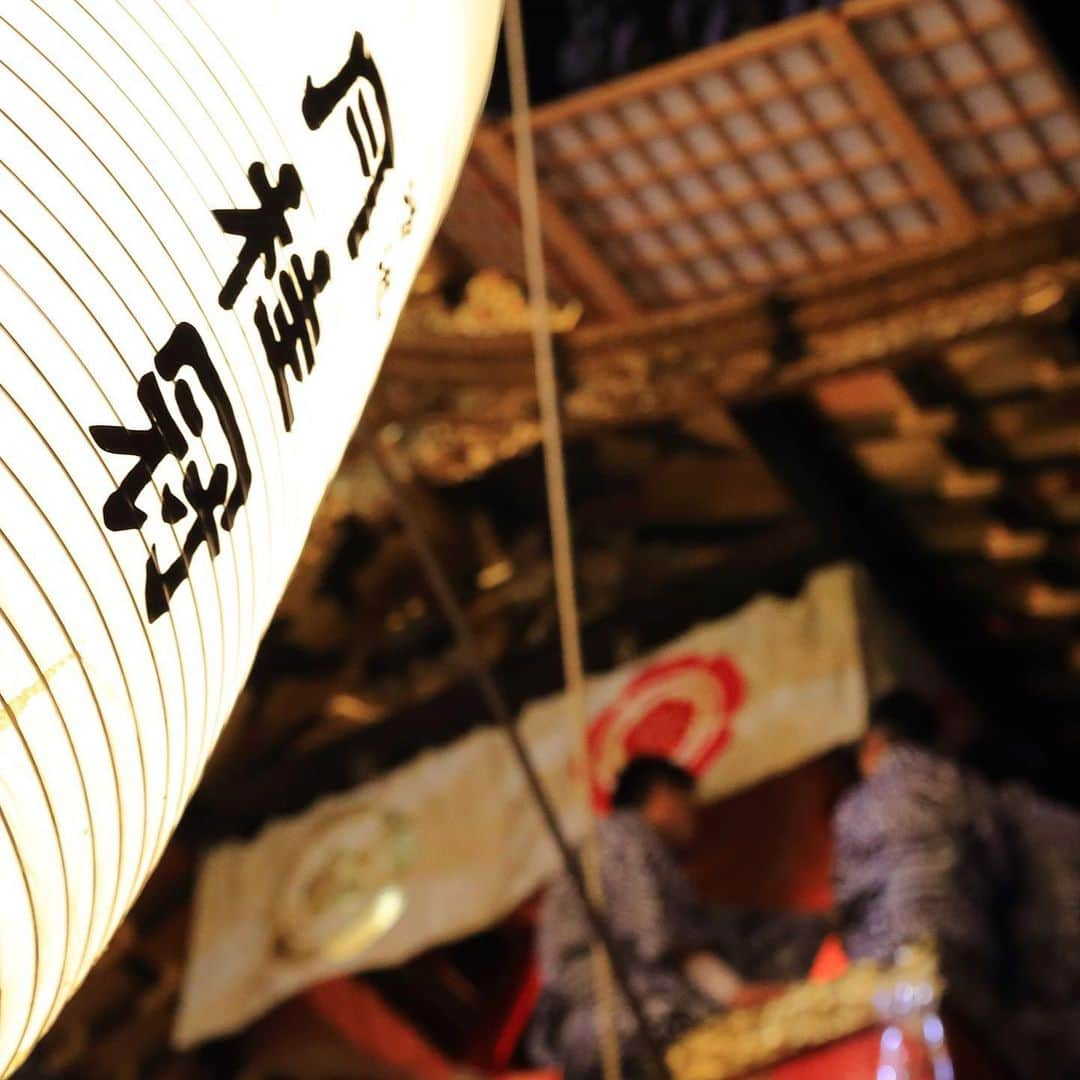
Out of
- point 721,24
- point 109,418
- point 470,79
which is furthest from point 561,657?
point 109,418

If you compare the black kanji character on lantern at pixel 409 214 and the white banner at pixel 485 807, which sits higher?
the white banner at pixel 485 807

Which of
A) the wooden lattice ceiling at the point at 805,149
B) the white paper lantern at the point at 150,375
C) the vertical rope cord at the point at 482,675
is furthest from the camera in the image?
the wooden lattice ceiling at the point at 805,149

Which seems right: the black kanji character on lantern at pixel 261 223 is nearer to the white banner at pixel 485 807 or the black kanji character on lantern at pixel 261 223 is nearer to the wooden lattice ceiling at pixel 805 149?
the wooden lattice ceiling at pixel 805 149

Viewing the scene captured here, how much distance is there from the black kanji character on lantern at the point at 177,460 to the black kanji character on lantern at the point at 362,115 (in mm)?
240

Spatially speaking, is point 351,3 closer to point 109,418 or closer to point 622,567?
point 109,418

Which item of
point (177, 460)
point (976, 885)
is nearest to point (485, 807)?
point (976, 885)

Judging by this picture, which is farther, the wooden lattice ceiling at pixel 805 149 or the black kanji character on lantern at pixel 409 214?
the wooden lattice ceiling at pixel 805 149

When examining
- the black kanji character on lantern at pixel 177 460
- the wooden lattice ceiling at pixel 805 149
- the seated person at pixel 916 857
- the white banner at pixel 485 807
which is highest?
the wooden lattice ceiling at pixel 805 149

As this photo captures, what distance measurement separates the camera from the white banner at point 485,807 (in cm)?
509

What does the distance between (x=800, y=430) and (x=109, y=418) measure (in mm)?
4390

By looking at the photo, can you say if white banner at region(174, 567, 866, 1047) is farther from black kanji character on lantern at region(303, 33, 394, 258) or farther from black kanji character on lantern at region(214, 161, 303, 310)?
black kanji character on lantern at region(214, 161, 303, 310)

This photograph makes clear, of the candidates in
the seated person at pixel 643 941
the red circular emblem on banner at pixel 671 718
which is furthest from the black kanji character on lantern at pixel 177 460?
the red circular emblem on banner at pixel 671 718

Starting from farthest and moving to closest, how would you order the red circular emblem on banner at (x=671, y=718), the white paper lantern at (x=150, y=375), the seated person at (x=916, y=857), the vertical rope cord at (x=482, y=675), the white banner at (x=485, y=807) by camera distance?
the red circular emblem on banner at (x=671, y=718) < the white banner at (x=485, y=807) < the seated person at (x=916, y=857) < the vertical rope cord at (x=482, y=675) < the white paper lantern at (x=150, y=375)

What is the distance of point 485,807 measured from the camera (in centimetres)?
550
